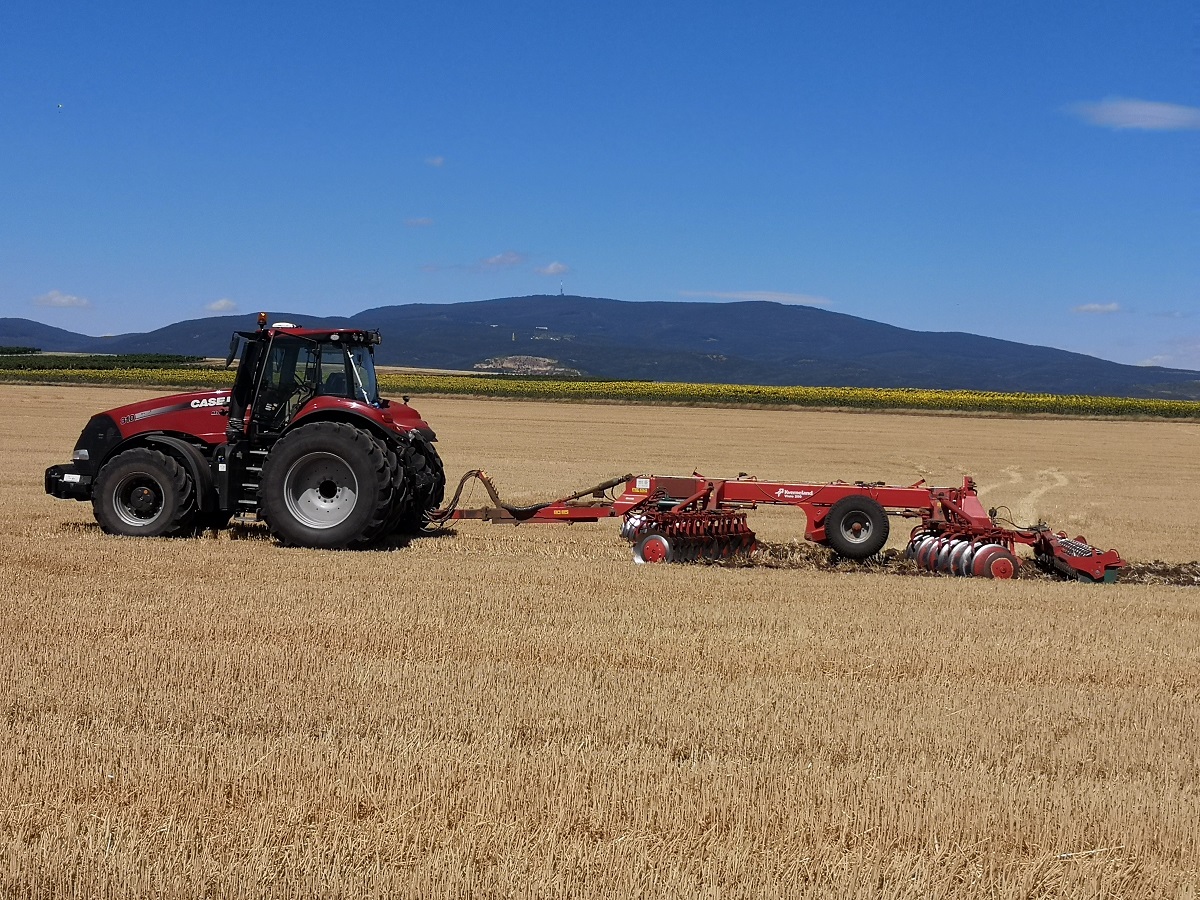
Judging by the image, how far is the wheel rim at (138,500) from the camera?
1225 centimetres

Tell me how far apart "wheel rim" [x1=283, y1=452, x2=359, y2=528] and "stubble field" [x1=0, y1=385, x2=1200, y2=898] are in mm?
536

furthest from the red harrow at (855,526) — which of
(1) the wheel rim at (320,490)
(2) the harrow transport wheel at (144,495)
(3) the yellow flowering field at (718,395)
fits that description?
(3) the yellow flowering field at (718,395)

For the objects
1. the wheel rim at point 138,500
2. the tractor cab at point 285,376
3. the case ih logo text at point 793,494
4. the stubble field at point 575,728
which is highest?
the tractor cab at point 285,376

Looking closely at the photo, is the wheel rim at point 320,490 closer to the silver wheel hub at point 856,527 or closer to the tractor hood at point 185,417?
the tractor hood at point 185,417

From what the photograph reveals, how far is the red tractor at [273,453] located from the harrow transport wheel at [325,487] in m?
0.01

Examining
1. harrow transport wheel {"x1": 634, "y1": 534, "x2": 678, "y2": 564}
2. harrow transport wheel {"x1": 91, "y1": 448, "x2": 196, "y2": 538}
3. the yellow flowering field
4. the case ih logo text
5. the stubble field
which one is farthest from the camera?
the yellow flowering field

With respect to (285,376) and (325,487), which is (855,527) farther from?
(285,376)

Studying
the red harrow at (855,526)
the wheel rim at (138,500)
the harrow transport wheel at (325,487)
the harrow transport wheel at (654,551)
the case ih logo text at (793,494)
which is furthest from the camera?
the case ih logo text at (793,494)

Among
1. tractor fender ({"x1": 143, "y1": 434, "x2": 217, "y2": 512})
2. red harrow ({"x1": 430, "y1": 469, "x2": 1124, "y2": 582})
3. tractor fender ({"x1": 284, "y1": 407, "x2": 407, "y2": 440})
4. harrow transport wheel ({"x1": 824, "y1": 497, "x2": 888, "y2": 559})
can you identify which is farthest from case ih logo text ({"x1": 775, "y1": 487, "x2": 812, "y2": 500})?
tractor fender ({"x1": 143, "y1": 434, "x2": 217, "y2": 512})

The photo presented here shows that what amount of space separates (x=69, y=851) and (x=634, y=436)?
95.9ft

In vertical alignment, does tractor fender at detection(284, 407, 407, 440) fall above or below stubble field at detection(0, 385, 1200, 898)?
above

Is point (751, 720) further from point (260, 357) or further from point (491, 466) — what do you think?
point (491, 466)

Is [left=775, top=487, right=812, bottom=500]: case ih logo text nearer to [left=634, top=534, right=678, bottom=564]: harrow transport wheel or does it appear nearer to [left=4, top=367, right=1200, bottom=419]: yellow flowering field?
[left=634, top=534, right=678, bottom=564]: harrow transport wheel

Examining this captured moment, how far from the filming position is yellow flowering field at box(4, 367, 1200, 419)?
169 feet
